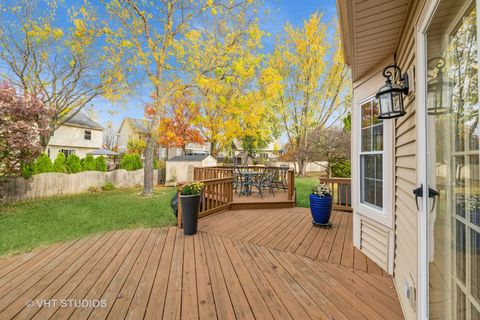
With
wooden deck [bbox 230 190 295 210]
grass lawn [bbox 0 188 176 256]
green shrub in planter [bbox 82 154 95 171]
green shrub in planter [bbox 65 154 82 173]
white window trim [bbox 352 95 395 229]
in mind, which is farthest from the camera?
green shrub in planter [bbox 82 154 95 171]

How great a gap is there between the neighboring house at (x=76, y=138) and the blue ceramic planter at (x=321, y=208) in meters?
19.6

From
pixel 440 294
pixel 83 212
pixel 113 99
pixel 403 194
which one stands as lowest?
pixel 83 212

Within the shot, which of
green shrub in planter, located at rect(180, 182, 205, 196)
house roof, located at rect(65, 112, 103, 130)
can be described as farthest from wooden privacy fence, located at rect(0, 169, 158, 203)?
house roof, located at rect(65, 112, 103, 130)

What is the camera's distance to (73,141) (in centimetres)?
1680

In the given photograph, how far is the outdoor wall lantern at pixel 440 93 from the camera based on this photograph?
1.19 meters

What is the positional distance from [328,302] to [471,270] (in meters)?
1.32

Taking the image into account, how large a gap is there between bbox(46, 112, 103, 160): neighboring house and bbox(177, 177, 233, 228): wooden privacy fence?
17107 millimetres

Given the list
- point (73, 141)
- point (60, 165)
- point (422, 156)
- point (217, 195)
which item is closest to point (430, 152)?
point (422, 156)

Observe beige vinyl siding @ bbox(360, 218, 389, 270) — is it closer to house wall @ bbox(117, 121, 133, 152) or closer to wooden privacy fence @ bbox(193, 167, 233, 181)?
wooden privacy fence @ bbox(193, 167, 233, 181)

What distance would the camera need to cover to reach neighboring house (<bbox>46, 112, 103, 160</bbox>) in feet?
51.8

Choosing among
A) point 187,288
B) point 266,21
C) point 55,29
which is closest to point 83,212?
point 187,288

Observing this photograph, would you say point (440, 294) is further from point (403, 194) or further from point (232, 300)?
point (232, 300)

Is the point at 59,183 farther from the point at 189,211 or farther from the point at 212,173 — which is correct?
the point at 189,211

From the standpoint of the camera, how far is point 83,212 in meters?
5.49
